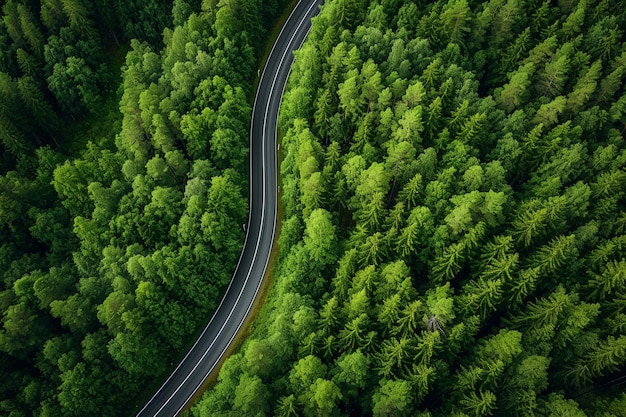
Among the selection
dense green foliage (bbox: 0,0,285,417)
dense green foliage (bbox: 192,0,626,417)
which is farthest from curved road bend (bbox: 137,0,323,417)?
dense green foliage (bbox: 192,0,626,417)

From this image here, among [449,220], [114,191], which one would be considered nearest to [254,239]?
[114,191]

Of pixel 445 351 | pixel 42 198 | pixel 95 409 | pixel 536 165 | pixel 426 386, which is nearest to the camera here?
pixel 426 386

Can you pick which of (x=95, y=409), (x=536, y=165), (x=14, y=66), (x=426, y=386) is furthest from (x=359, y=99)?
(x=14, y=66)

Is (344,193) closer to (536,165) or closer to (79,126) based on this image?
(536,165)

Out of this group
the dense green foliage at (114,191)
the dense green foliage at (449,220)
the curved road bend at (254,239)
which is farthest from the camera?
the curved road bend at (254,239)

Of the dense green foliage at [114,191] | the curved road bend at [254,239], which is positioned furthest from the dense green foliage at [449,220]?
the dense green foliage at [114,191]

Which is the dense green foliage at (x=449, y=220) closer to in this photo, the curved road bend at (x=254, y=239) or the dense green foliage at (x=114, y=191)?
the curved road bend at (x=254, y=239)

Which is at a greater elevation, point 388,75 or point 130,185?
point 130,185

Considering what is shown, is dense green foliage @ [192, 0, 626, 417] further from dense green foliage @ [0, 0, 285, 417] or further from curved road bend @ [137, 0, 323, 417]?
dense green foliage @ [0, 0, 285, 417]
